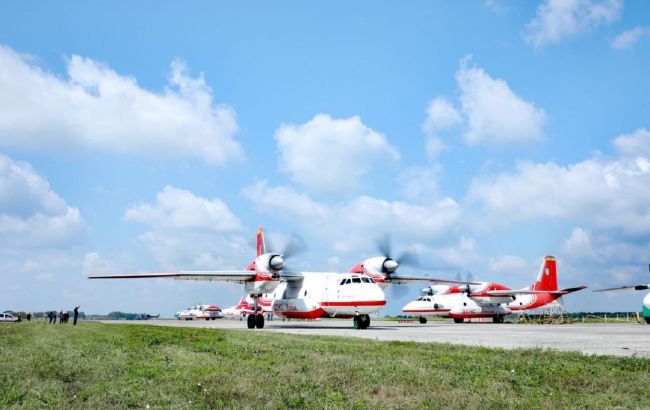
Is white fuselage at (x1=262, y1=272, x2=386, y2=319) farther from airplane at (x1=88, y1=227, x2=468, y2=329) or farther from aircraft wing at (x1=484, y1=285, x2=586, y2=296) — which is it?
aircraft wing at (x1=484, y1=285, x2=586, y2=296)

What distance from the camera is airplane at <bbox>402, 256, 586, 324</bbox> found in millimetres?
57500

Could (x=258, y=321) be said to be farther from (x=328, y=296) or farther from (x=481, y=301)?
(x=481, y=301)

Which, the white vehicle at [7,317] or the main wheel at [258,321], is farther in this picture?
the white vehicle at [7,317]

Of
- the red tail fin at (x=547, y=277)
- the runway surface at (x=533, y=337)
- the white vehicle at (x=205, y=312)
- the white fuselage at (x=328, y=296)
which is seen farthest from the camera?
the white vehicle at (x=205, y=312)

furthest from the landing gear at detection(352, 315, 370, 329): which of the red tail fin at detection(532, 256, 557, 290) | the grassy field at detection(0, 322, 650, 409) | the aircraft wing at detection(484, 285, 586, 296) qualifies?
the red tail fin at detection(532, 256, 557, 290)

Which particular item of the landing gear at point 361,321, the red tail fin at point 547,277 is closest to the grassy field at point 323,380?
the landing gear at point 361,321

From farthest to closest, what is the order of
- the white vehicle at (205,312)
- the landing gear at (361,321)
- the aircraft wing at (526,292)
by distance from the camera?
the white vehicle at (205,312) < the aircraft wing at (526,292) < the landing gear at (361,321)

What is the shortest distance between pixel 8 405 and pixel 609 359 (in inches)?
445

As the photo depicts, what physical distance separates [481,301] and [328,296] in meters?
29.8

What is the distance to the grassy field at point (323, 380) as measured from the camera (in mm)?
7102

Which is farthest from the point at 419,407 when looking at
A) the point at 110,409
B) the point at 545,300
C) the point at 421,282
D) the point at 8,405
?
the point at 545,300

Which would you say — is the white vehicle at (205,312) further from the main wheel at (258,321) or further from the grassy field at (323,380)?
the grassy field at (323,380)

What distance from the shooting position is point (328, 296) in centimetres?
3428

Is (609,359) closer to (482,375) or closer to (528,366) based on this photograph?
(528,366)
